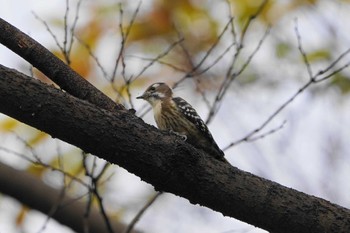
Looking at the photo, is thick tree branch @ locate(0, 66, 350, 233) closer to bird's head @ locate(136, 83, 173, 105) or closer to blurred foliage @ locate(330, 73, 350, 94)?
bird's head @ locate(136, 83, 173, 105)

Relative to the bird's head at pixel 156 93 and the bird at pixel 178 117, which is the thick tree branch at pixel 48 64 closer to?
the bird at pixel 178 117

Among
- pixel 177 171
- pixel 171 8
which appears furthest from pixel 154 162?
pixel 171 8

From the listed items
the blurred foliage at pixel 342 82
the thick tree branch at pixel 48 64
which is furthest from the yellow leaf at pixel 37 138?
the blurred foliage at pixel 342 82

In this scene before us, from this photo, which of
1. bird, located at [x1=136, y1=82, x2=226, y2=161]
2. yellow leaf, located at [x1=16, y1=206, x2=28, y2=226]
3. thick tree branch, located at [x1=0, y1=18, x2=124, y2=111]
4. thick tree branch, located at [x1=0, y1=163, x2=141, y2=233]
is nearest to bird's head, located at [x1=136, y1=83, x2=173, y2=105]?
bird, located at [x1=136, y1=82, x2=226, y2=161]

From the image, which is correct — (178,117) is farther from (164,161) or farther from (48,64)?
(164,161)

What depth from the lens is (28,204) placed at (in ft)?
17.9

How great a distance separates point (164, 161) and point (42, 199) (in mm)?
2425

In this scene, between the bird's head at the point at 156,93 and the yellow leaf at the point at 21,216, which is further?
the bird's head at the point at 156,93

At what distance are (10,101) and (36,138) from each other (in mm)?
3139

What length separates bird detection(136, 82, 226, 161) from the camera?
5.54m

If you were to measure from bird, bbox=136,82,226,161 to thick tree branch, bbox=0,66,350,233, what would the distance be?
1.60m

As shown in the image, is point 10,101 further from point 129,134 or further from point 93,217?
point 93,217

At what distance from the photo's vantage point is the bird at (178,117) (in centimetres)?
554

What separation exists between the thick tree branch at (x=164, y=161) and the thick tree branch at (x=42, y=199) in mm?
2096
